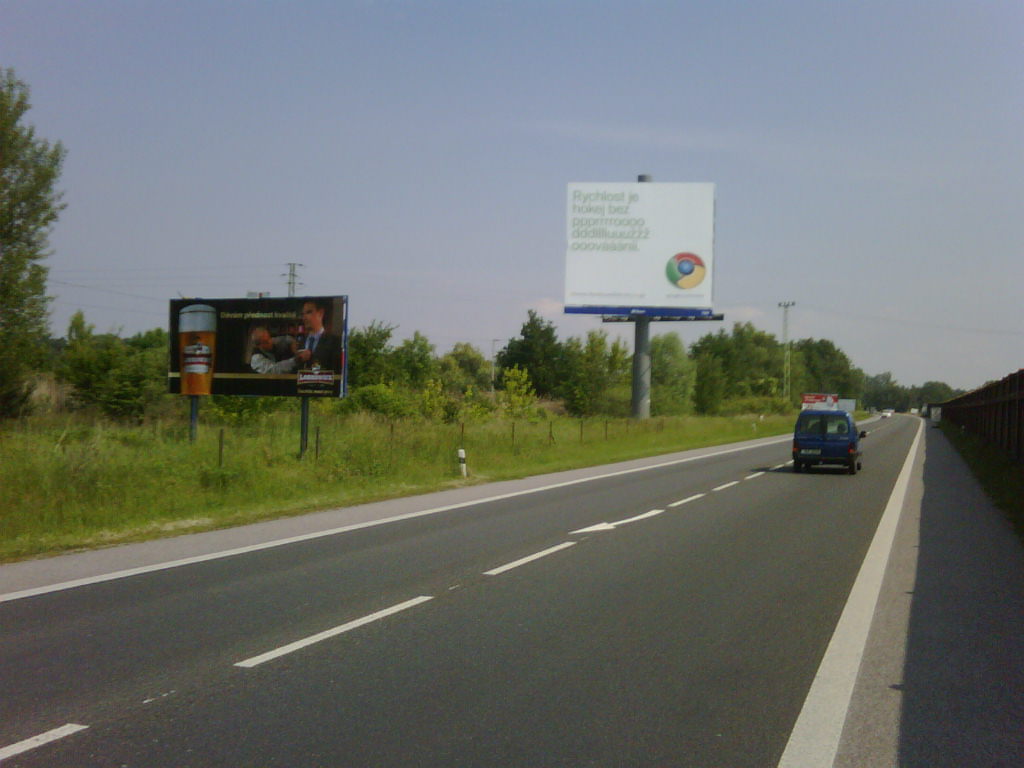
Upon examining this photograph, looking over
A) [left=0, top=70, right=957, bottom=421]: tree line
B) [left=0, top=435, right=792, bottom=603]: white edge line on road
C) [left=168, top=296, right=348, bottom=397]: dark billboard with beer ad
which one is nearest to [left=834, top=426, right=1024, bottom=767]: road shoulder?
[left=0, top=435, right=792, bottom=603]: white edge line on road

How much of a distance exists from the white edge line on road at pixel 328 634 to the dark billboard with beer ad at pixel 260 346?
14545 millimetres

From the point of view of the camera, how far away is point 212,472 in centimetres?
1667

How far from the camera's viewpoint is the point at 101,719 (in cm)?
501

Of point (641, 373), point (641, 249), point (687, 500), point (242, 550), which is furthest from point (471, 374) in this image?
point (242, 550)

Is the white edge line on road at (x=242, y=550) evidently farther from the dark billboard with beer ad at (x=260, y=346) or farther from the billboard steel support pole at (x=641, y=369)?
the billboard steel support pole at (x=641, y=369)

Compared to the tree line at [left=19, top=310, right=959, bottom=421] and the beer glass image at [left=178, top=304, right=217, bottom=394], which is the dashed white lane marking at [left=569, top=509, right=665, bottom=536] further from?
the tree line at [left=19, top=310, right=959, bottom=421]

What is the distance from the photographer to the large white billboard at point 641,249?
1816 inches

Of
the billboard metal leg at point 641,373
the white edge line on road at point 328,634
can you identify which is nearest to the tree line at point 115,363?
the billboard metal leg at point 641,373

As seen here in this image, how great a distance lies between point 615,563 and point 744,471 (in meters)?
16.2

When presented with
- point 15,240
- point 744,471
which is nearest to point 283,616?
point 744,471

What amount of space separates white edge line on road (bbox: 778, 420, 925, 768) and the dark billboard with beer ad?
14.8 m

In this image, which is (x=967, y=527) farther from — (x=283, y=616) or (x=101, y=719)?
(x=101, y=719)

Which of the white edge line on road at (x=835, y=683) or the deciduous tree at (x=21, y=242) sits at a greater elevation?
the deciduous tree at (x=21, y=242)

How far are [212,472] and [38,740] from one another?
40.6ft
